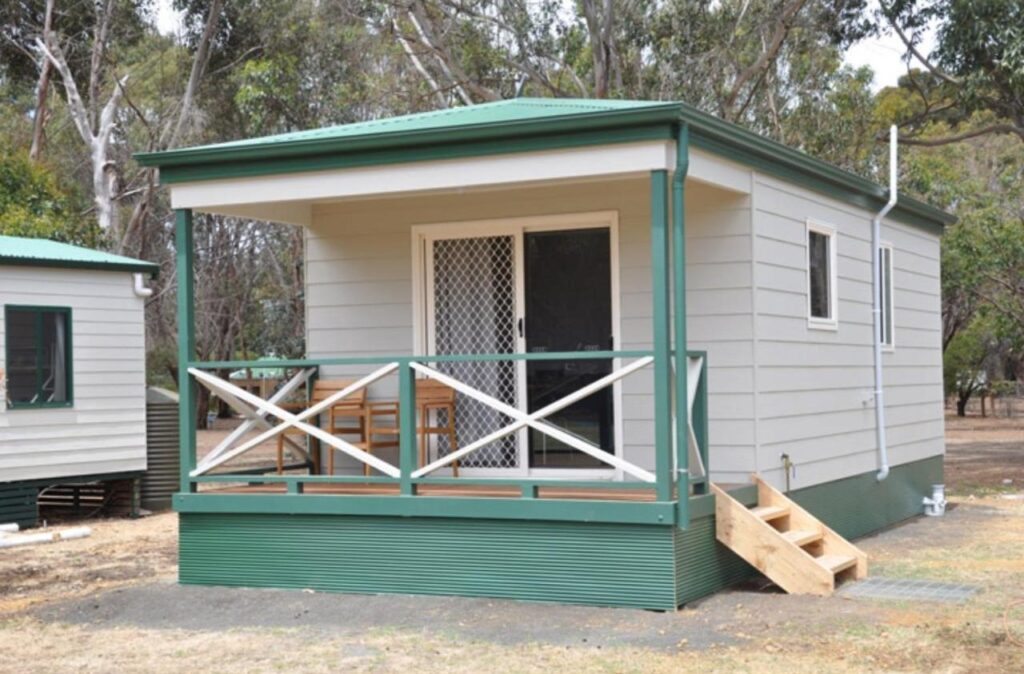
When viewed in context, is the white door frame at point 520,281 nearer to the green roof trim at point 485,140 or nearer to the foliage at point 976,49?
the green roof trim at point 485,140

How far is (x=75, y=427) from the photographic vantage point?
1348cm

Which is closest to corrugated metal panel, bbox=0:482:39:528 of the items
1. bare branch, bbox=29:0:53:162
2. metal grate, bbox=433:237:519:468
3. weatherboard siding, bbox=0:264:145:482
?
weatherboard siding, bbox=0:264:145:482

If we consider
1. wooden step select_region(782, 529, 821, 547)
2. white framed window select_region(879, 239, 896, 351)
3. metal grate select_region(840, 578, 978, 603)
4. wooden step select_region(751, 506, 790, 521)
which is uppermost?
white framed window select_region(879, 239, 896, 351)

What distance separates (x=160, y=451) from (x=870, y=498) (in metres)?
7.43

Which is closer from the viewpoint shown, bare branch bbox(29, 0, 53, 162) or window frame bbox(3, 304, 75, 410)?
window frame bbox(3, 304, 75, 410)

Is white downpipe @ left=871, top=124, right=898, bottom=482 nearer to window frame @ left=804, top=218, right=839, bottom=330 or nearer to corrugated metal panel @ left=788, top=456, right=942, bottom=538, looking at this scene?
corrugated metal panel @ left=788, top=456, right=942, bottom=538

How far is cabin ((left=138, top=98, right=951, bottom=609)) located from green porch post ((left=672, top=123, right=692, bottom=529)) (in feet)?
0.06

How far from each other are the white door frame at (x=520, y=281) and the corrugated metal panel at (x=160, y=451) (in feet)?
17.9

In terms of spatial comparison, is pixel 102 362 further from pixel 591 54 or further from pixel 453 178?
pixel 591 54

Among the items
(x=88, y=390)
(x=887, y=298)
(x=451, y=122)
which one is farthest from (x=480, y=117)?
(x=88, y=390)

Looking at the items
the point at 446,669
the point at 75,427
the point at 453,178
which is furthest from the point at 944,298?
the point at 446,669

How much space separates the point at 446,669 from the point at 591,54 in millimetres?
17630

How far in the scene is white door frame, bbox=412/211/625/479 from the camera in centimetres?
928

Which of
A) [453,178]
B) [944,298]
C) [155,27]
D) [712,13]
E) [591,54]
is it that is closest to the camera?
[453,178]
